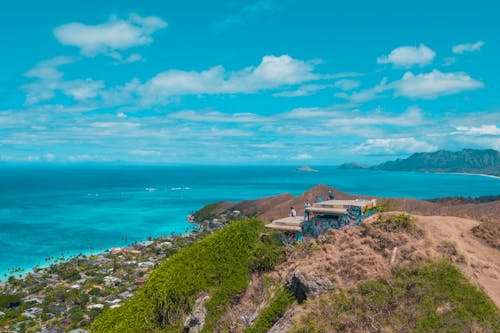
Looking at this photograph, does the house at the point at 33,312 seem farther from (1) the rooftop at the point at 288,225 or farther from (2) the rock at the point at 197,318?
(1) the rooftop at the point at 288,225

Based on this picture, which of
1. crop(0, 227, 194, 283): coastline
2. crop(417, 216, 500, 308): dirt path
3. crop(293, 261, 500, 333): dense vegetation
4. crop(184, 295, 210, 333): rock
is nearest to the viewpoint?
crop(293, 261, 500, 333): dense vegetation

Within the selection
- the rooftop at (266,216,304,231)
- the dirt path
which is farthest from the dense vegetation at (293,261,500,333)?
the rooftop at (266,216,304,231)

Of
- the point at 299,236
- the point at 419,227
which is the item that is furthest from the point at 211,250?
the point at 419,227

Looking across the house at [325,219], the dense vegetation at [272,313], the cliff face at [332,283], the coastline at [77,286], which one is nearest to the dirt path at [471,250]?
the cliff face at [332,283]

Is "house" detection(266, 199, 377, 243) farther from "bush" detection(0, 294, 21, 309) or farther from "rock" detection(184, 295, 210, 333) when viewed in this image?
"bush" detection(0, 294, 21, 309)

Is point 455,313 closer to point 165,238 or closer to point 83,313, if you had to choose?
point 83,313

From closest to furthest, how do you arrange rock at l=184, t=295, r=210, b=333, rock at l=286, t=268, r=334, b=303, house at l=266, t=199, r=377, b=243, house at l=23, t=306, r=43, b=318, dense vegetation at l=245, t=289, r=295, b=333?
rock at l=286, t=268, r=334, b=303 → dense vegetation at l=245, t=289, r=295, b=333 → rock at l=184, t=295, r=210, b=333 → house at l=266, t=199, r=377, b=243 → house at l=23, t=306, r=43, b=318

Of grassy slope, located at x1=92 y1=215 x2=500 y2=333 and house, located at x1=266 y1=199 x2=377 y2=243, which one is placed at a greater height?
house, located at x1=266 y1=199 x2=377 y2=243
